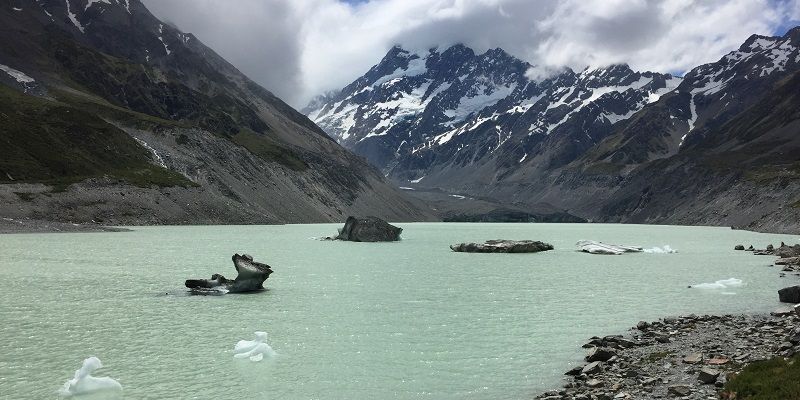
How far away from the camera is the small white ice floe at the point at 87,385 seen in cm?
1830

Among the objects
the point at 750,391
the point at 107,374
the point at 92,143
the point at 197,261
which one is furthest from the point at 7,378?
the point at 92,143

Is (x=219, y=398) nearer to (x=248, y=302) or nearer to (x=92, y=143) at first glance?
(x=248, y=302)

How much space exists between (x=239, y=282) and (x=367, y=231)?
233 feet

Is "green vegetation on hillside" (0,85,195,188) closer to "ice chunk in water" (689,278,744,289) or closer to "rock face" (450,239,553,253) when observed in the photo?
"rock face" (450,239,553,253)

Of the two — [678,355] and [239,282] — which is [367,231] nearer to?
[239,282]

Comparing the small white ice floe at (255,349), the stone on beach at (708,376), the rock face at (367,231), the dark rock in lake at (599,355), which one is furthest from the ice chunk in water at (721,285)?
the rock face at (367,231)

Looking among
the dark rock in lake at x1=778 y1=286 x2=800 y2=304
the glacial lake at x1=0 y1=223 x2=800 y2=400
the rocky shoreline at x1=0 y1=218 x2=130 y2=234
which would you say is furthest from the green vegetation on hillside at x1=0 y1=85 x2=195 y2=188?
the dark rock in lake at x1=778 y1=286 x2=800 y2=304

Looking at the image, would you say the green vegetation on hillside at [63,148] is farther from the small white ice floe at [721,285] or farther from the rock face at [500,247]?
the small white ice floe at [721,285]

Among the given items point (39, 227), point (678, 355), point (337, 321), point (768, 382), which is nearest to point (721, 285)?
point (678, 355)

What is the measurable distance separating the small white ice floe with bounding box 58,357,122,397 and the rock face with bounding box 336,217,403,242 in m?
92.3

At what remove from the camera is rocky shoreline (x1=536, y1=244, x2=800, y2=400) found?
684 inches

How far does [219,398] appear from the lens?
18.0 meters

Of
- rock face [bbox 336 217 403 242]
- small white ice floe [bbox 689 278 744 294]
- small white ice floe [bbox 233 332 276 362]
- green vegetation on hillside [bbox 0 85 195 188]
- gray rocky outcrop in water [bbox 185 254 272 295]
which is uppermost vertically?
green vegetation on hillside [bbox 0 85 195 188]

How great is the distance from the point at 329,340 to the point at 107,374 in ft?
30.0
